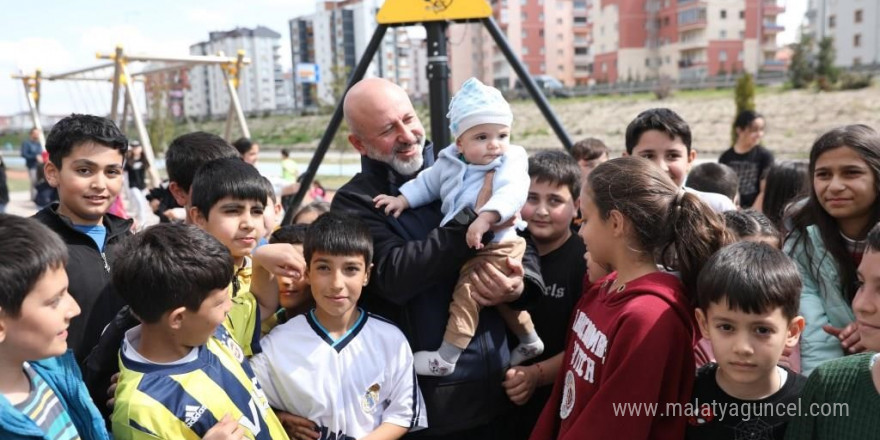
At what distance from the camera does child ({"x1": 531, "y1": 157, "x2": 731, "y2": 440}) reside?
5.93 feet

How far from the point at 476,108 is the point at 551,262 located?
755 mm

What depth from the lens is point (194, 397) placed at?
1854 mm

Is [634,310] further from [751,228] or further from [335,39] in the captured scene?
[335,39]

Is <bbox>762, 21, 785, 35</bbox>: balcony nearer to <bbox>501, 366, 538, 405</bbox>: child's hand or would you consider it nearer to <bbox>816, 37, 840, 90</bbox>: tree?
<bbox>816, 37, 840, 90</bbox>: tree

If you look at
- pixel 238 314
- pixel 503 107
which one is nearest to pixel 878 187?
pixel 503 107

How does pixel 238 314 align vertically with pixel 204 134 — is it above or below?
below

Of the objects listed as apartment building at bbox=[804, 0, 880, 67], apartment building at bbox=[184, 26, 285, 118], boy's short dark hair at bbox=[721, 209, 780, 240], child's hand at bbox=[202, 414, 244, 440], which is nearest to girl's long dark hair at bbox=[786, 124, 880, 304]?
boy's short dark hair at bbox=[721, 209, 780, 240]

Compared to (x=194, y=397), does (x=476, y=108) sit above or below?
above

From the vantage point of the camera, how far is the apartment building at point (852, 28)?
49125 mm

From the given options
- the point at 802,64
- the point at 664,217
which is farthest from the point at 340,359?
the point at 802,64

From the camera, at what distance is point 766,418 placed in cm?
187

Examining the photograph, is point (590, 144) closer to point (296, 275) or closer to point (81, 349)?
point (296, 275)

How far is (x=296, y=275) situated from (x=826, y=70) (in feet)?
122

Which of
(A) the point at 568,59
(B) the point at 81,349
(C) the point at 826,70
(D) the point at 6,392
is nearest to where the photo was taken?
(D) the point at 6,392
